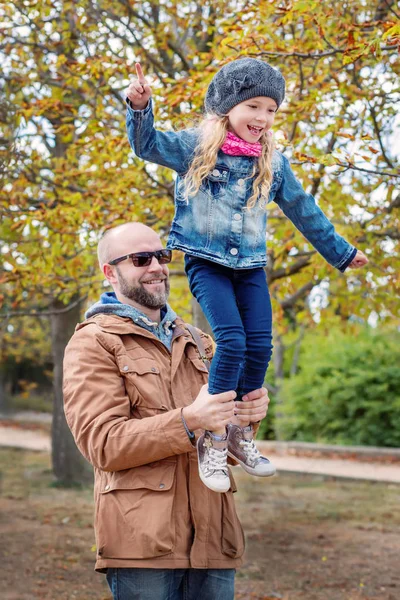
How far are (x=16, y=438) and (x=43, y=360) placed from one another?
444 centimetres

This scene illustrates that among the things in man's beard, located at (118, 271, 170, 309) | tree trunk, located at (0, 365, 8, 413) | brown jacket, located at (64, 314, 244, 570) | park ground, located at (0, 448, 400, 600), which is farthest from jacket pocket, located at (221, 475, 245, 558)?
tree trunk, located at (0, 365, 8, 413)

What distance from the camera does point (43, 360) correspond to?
20766 millimetres

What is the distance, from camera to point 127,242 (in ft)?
9.87

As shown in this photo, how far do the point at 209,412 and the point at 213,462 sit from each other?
0.19 metres

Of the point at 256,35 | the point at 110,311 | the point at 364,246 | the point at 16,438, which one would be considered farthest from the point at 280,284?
the point at 16,438

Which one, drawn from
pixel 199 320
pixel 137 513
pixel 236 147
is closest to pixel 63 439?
pixel 199 320

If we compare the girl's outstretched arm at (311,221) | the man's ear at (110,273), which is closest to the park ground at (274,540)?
the man's ear at (110,273)

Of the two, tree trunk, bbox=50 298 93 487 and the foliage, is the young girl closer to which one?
the foliage

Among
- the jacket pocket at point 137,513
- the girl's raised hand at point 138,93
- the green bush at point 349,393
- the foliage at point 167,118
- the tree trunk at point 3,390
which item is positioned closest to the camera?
the girl's raised hand at point 138,93

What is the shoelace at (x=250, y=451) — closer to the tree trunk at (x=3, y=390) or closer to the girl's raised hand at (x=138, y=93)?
the girl's raised hand at (x=138, y=93)

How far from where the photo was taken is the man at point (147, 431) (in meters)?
2.61

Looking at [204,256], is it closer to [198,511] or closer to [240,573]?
[198,511]

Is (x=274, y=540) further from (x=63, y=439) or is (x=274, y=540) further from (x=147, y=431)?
(x=147, y=431)

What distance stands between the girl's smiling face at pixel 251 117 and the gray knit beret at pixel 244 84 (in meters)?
0.02
